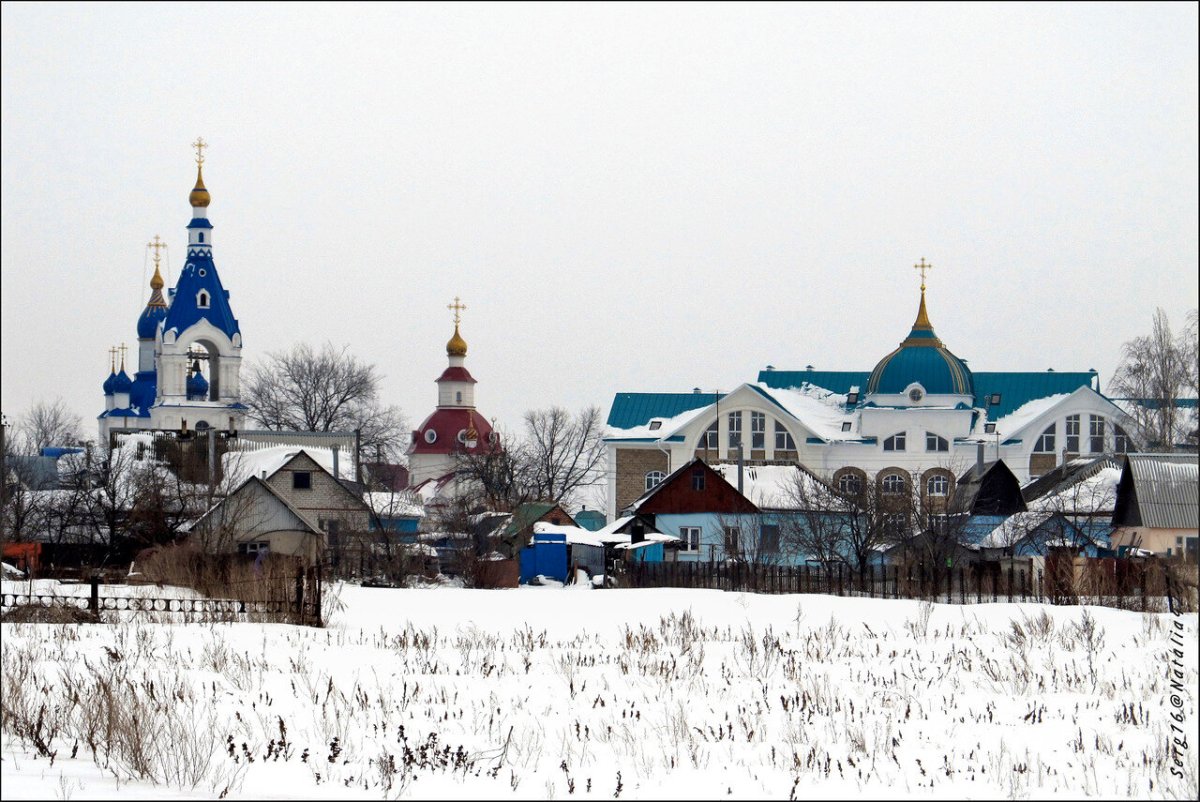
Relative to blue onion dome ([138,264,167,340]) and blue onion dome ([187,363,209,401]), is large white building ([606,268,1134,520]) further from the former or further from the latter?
blue onion dome ([138,264,167,340])

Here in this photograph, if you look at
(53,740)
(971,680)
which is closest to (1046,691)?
(971,680)

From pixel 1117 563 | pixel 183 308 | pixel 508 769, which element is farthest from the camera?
pixel 183 308

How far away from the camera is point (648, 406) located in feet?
216

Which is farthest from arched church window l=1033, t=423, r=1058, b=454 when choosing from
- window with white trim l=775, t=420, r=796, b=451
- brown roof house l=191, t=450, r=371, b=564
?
brown roof house l=191, t=450, r=371, b=564

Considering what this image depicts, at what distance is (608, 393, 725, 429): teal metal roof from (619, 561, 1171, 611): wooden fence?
91.2ft

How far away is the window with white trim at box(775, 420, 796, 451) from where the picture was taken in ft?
208

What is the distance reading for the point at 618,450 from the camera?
63.9 meters

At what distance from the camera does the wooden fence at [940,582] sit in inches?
946


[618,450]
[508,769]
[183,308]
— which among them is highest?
[183,308]

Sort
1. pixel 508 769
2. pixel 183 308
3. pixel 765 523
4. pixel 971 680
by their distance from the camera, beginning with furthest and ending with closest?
pixel 183 308
pixel 765 523
pixel 971 680
pixel 508 769

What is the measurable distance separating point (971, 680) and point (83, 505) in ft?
113

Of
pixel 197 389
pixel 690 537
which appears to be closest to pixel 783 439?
pixel 690 537

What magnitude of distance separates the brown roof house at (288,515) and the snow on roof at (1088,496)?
54.9 ft

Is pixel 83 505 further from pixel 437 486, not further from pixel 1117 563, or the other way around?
pixel 1117 563
